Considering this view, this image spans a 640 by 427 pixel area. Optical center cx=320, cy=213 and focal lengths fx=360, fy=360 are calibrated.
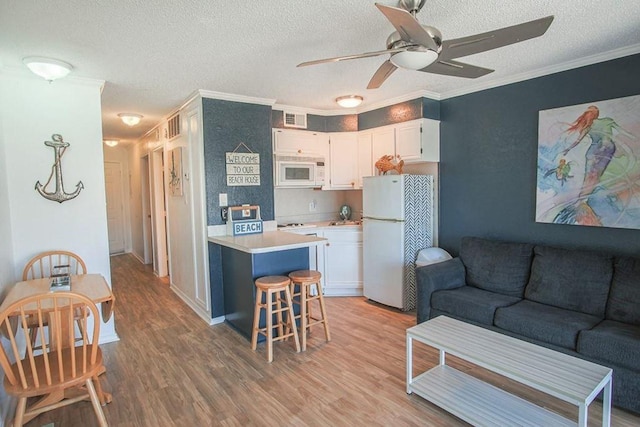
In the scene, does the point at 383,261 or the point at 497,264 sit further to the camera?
the point at 383,261

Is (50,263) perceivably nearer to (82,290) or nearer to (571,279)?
(82,290)

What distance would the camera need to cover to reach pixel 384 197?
13.4 feet

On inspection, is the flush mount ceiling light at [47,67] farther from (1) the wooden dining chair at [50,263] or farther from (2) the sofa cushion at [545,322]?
(2) the sofa cushion at [545,322]

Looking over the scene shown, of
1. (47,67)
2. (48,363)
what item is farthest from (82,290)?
(47,67)

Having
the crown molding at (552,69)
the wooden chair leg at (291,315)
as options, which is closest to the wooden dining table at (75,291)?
the wooden chair leg at (291,315)

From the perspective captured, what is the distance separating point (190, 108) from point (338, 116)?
6.30 ft

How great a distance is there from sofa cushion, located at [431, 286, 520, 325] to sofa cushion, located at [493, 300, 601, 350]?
8 cm

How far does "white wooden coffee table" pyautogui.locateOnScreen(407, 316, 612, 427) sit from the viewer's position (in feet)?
5.95

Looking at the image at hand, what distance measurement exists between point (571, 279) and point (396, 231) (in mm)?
1630

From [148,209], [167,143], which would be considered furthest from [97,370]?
[148,209]

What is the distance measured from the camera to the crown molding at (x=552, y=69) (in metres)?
2.80

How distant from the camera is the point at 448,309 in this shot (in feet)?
10.6

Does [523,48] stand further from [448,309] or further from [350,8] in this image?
[448,309]

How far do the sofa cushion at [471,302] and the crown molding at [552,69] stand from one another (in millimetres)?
2034
